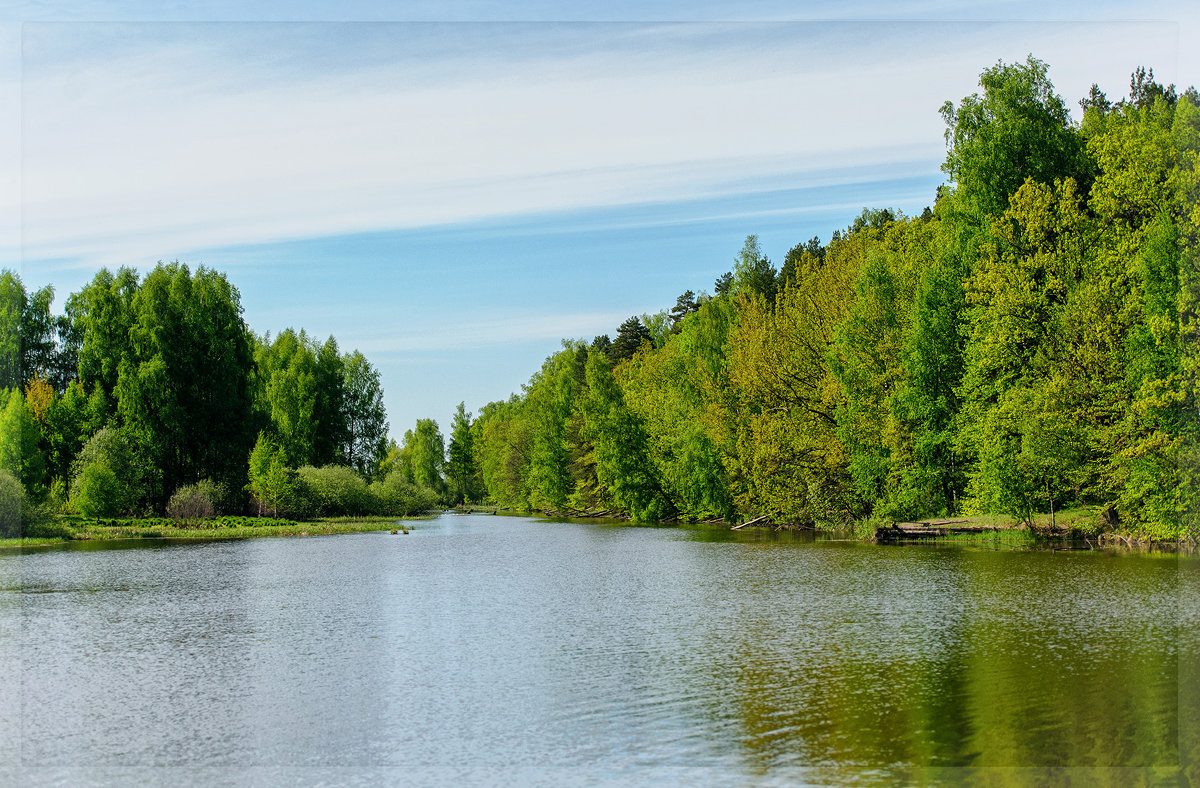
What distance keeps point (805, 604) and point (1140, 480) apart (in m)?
18.1

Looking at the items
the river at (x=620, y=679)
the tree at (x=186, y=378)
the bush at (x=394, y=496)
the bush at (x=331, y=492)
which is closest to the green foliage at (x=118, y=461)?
the tree at (x=186, y=378)

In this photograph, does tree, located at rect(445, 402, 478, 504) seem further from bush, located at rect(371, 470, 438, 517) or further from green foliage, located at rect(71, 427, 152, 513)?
green foliage, located at rect(71, 427, 152, 513)

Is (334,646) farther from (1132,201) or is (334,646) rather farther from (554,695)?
(1132,201)

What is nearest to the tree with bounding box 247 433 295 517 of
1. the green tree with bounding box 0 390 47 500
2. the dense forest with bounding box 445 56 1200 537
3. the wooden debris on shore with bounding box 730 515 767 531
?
the green tree with bounding box 0 390 47 500

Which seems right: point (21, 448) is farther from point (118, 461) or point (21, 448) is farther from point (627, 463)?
point (627, 463)

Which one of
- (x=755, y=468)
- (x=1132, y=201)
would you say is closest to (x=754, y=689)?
(x=1132, y=201)

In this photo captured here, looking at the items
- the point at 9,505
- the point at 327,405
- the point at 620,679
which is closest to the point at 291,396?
the point at 327,405

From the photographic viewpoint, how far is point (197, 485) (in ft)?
233

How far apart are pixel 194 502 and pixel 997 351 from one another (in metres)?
54.2

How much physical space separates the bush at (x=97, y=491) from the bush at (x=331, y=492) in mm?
15150

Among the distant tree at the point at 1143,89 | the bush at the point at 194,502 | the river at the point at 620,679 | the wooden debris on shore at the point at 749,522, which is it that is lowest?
the wooden debris on shore at the point at 749,522

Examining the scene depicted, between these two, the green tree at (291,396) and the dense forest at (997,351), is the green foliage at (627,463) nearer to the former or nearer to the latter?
the dense forest at (997,351)

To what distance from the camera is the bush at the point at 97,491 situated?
63125 mm

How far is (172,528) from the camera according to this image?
64250 millimetres
